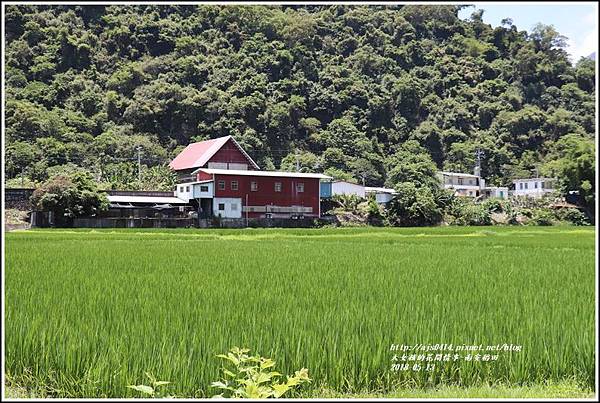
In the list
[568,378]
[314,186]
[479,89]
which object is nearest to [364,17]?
[479,89]

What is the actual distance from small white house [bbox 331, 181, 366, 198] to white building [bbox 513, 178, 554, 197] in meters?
15.8

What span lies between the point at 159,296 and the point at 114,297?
38 cm

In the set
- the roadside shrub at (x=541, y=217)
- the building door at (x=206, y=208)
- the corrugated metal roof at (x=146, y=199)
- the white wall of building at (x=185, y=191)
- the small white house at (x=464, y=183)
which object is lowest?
the roadside shrub at (x=541, y=217)

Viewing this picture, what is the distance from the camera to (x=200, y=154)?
39.4 meters

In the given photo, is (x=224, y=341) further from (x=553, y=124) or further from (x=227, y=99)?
(x=553, y=124)

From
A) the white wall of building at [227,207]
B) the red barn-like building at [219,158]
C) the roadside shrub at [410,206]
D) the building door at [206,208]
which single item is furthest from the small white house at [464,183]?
the building door at [206,208]

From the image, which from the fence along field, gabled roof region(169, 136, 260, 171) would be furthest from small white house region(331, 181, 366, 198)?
the fence along field

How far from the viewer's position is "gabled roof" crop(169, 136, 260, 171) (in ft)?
123

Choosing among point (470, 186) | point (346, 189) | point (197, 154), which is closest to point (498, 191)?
point (470, 186)

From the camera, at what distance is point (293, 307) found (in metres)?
4.05

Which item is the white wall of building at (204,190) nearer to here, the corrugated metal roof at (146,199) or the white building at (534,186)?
the corrugated metal roof at (146,199)

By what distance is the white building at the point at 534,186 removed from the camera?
42350 mm

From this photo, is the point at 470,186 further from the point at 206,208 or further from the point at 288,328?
the point at 288,328

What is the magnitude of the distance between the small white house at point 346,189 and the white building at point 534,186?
15761 mm
